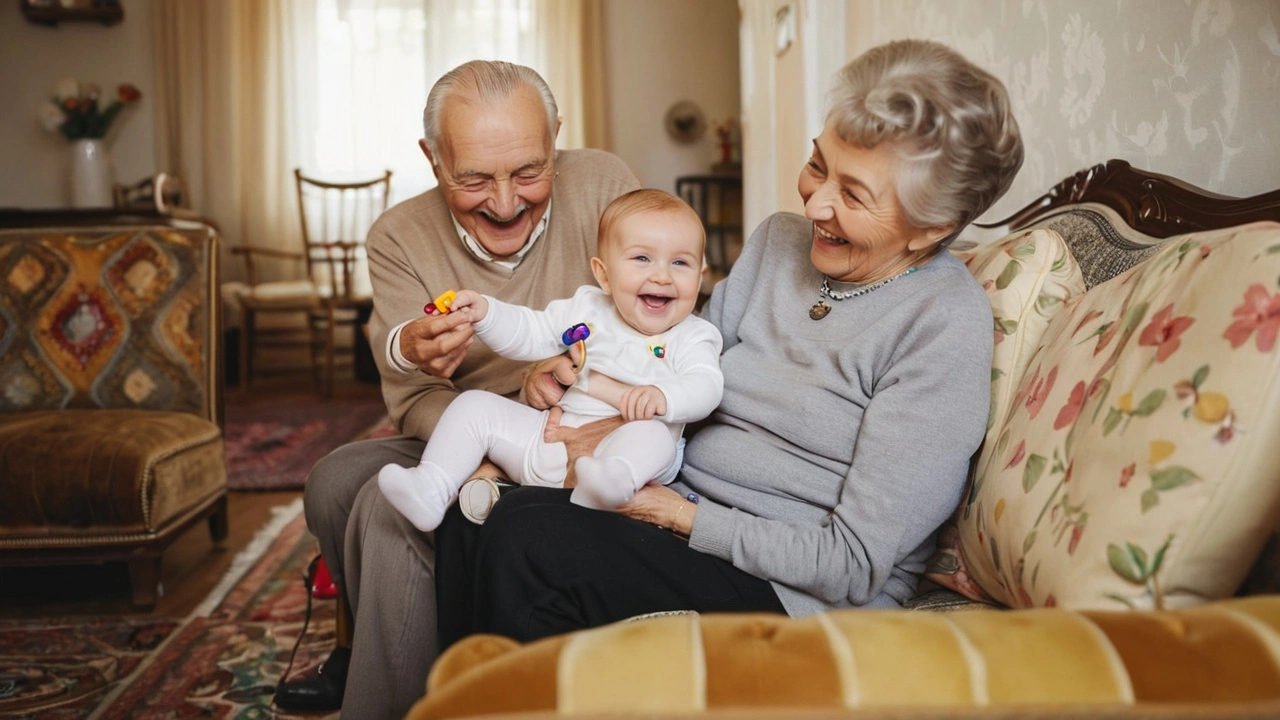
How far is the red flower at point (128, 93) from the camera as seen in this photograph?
665 cm

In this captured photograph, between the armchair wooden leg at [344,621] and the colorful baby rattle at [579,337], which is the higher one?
the colorful baby rattle at [579,337]

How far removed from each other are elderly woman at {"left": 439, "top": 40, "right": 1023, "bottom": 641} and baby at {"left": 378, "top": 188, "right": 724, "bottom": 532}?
0.09 m

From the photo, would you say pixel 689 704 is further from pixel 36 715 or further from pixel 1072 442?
pixel 36 715

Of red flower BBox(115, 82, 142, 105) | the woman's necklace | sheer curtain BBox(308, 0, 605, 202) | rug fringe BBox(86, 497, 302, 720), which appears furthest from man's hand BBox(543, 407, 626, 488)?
red flower BBox(115, 82, 142, 105)

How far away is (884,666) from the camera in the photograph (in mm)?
675

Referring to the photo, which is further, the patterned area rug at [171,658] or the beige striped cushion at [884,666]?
the patterned area rug at [171,658]

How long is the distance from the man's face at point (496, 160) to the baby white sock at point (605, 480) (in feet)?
2.06

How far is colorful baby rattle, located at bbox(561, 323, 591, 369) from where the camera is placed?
57.6 inches

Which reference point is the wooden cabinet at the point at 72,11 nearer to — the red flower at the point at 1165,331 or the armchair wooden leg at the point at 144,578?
the armchair wooden leg at the point at 144,578

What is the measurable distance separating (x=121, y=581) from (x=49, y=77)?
5.35m

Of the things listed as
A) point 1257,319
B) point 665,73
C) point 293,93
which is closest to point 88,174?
point 293,93

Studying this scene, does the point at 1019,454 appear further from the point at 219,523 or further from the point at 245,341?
the point at 245,341

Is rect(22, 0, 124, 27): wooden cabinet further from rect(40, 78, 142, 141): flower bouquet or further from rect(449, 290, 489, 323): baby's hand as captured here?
rect(449, 290, 489, 323): baby's hand

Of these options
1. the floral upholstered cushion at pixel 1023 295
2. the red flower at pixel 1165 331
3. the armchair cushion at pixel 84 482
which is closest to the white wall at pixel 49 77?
the armchair cushion at pixel 84 482
